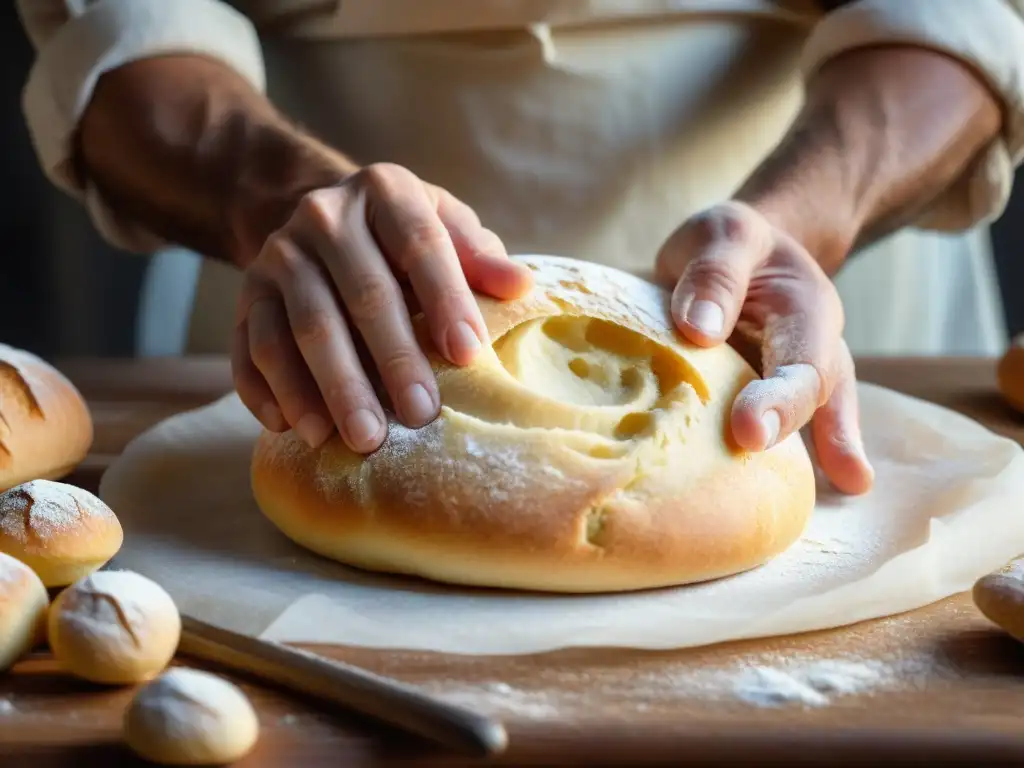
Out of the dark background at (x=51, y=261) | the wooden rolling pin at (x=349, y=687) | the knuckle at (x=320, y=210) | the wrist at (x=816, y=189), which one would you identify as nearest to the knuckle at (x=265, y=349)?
the knuckle at (x=320, y=210)

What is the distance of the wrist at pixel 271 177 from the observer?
1.66 meters

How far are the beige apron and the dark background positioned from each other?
133 cm

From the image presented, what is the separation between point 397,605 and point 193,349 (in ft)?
4.79

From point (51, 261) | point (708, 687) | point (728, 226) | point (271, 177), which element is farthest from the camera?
point (51, 261)

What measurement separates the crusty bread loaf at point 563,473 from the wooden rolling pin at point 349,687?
0.72 ft

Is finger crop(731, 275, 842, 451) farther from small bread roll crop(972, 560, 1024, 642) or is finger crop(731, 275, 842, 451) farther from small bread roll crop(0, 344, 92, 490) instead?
small bread roll crop(0, 344, 92, 490)

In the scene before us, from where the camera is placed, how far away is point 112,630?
943mm

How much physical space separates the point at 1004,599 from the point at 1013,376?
910 millimetres

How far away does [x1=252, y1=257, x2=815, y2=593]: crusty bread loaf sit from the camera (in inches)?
45.4

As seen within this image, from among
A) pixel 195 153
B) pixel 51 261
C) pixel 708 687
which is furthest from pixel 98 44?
pixel 51 261

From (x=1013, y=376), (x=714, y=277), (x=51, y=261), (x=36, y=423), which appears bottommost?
(x=51, y=261)

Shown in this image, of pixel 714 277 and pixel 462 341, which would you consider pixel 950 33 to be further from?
pixel 462 341

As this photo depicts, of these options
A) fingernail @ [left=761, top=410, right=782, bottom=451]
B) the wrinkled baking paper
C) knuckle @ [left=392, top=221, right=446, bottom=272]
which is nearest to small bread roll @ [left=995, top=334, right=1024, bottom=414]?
the wrinkled baking paper

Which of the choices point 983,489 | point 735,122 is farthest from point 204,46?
point 983,489
